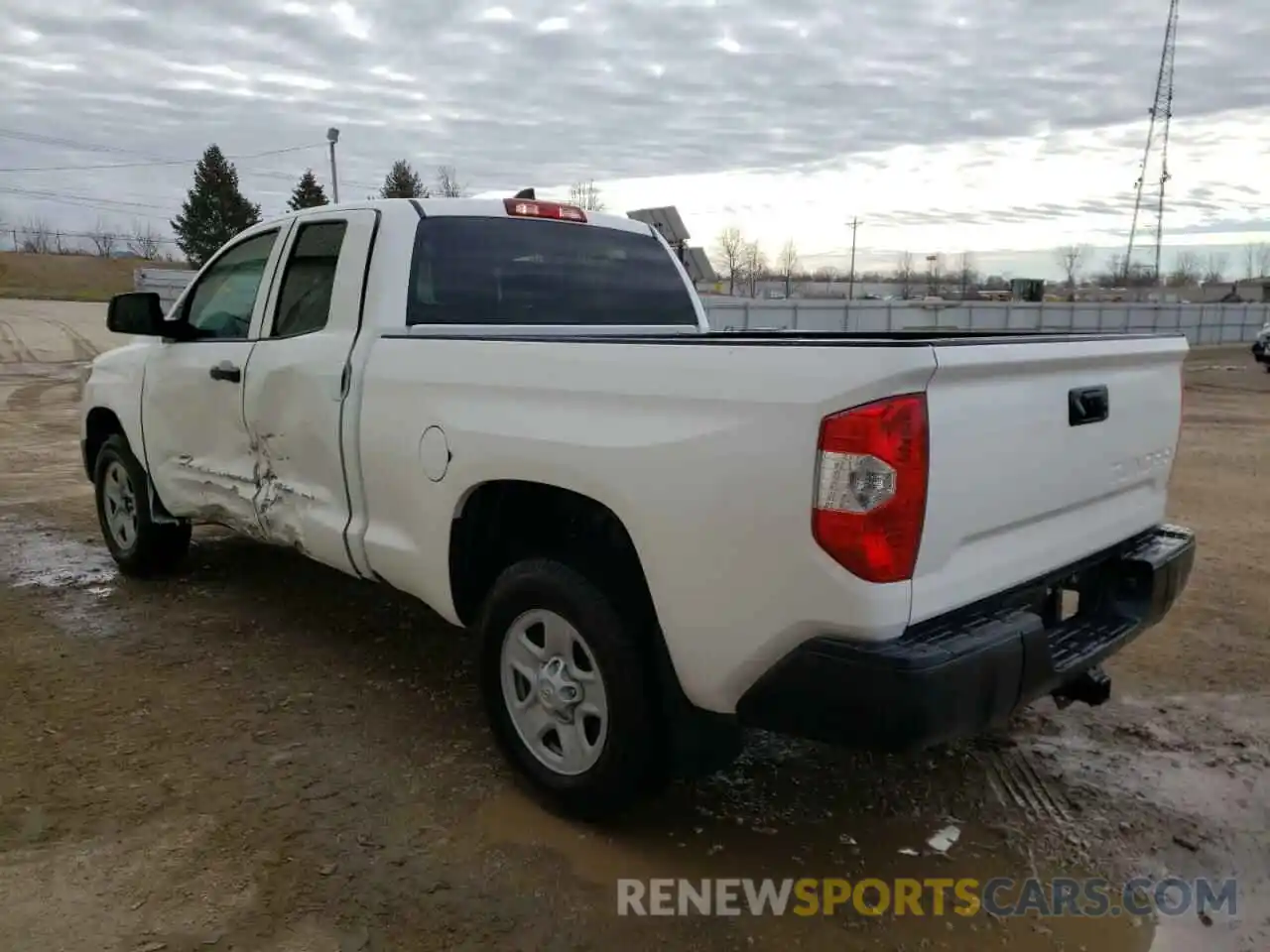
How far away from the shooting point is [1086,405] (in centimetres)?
279

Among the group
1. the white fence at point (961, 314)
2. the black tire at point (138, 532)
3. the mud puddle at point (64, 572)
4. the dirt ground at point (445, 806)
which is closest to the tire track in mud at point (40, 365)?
the white fence at point (961, 314)

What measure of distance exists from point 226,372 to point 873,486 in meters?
3.26

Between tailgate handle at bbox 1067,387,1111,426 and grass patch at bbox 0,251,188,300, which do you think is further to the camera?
grass patch at bbox 0,251,188,300

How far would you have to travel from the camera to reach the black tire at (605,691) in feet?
9.25

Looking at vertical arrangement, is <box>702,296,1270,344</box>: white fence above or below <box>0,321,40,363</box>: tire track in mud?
above

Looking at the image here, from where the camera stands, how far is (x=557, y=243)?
14.3 ft

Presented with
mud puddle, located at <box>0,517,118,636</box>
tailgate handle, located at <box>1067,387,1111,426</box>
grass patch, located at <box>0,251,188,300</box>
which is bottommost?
mud puddle, located at <box>0,517,118,636</box>

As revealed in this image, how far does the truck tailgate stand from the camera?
2365 millimetres

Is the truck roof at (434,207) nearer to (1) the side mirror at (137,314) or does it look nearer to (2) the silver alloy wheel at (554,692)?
(1) the side mirror at (137,314)

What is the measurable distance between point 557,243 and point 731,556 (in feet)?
7.65

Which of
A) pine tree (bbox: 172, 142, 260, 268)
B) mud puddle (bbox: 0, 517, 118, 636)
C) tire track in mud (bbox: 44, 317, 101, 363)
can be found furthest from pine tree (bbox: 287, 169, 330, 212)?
mud puddle (bbox: 0, 517, 118, 636)

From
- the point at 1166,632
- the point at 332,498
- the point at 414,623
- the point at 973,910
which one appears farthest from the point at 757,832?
the point at 1166,632

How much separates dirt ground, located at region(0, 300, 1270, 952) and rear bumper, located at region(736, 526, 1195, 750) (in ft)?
2.15

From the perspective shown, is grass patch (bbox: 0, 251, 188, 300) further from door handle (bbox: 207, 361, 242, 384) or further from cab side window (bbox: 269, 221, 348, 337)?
cab side window (bbox: 269, 221, 348, 337)
